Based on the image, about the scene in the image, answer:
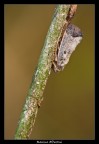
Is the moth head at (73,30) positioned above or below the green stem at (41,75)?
above

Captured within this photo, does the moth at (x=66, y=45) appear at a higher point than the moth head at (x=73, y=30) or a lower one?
lower

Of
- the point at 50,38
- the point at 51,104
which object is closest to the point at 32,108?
the point at 50,38

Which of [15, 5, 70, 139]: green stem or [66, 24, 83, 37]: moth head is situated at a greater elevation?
[66, 24, 83, 37]: moth head

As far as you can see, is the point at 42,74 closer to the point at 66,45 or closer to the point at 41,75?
the point at 41,75

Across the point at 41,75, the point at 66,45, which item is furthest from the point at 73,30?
the point at 41,75
